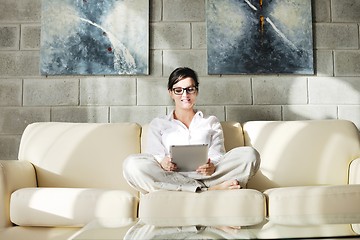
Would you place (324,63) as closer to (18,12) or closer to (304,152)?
(304,152)

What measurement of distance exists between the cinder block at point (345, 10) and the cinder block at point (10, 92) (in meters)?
2.25

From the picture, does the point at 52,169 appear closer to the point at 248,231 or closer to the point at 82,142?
the point at 82,142

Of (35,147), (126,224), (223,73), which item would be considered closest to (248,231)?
(126,224)

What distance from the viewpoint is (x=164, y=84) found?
2932 mm

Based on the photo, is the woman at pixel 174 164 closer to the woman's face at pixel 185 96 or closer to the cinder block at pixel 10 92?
the woman's face at pixel 185 96

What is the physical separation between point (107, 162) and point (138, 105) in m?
0.59

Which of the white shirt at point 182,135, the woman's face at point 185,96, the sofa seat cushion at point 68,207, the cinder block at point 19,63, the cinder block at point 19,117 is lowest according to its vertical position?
the sofa seat cushion at point 68,207

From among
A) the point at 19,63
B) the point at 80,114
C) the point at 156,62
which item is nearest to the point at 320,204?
the point at 156,62

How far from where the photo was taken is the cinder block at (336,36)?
3012mm

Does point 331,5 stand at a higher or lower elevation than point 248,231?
higher

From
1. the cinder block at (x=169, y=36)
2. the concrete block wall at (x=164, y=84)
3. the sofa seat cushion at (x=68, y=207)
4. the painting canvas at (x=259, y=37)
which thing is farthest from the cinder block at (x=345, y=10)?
the sofa seat cushion at (x=68, y=207)

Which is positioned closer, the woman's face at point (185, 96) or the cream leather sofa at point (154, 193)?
the cream leather sofa at point (154, 193)

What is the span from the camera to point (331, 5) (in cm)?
304

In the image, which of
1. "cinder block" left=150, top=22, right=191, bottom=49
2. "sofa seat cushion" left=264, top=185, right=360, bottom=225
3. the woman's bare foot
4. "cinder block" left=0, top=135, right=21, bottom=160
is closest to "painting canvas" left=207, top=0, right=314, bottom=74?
"cinder block" left=150, top=22, right=191, bottom=49
